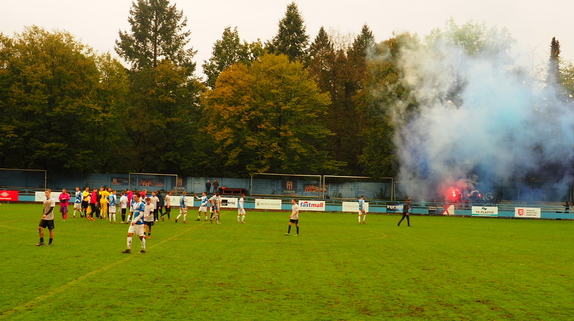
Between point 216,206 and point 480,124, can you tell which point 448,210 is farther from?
point 216,206

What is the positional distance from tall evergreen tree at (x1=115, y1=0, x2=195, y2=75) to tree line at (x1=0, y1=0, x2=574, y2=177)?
3124 mm

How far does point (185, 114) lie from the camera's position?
250 ft

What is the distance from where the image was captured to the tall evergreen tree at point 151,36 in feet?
282

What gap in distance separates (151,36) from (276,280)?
7902 centimetres

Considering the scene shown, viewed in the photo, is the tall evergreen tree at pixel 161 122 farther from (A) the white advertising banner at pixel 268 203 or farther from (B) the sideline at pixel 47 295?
(B) the sideline at pixel 47 295

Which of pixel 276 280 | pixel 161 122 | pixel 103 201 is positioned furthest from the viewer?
pixel 161 122

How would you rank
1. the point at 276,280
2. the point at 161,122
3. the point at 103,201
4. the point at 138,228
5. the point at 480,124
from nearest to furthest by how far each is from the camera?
the point at 276,280
the point at 138,228
the point at 103,201
the point at 480,124
the point at 161,122

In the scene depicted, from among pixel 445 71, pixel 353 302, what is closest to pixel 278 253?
pixel 353 302

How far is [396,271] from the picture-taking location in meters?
16.3

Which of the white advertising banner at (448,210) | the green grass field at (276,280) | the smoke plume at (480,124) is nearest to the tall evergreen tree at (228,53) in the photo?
the smoke plume at (480,124)

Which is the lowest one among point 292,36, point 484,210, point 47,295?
point 484,210

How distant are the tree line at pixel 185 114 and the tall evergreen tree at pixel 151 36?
3.12m

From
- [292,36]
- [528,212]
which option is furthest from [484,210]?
[292,36]

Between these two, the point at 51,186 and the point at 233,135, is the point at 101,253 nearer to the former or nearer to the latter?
the point at 51,186
